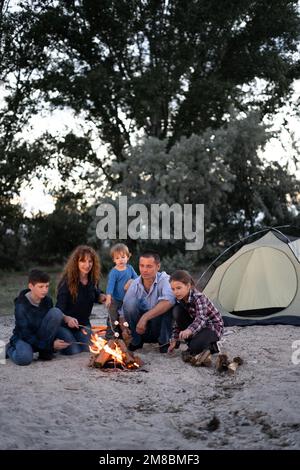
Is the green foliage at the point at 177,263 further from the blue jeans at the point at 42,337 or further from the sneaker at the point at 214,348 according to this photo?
the blue jeans at the point at 42,337

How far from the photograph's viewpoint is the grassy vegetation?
34.9ft

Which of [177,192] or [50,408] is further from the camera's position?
[177,192]

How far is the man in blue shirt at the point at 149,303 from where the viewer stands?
5.73 meters

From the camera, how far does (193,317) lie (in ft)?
18.6

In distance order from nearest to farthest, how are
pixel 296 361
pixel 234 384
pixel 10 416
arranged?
pixel 10 416 → pixel 234 384 → pixel 296 361

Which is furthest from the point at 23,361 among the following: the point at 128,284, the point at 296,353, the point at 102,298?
the point at 296,353

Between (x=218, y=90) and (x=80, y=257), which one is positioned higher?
(x=218, y=90)

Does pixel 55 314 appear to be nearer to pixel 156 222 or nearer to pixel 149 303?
pixel 149 303

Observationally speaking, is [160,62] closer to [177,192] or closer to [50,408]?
[177,192]

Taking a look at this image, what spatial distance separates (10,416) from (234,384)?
6.07 ft

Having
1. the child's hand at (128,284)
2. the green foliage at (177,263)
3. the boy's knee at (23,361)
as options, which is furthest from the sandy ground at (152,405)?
the green foliage at (177,263)

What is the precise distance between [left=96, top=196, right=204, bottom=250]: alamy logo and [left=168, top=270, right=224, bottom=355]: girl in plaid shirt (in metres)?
8.82

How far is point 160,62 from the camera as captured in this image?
57.4 ft
